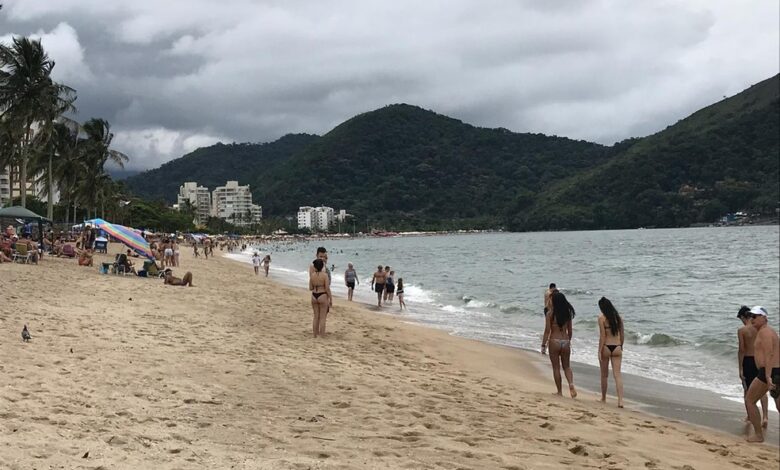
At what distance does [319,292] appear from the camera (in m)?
10.1

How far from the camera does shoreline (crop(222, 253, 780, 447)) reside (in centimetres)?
716

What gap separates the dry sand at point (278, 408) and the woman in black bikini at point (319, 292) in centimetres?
33

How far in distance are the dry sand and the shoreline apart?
1.43 ft

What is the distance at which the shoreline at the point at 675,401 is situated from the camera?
7158 mm

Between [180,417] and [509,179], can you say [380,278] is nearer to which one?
[180,417]

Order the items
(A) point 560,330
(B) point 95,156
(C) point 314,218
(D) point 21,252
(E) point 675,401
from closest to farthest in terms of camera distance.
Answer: (A) point 560,330
(E) point 675,401
(D) point 21,252
(B) point 95,156
(C) point 314,218

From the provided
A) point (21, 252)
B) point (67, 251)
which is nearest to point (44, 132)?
point (67, 251)

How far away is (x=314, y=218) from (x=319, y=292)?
181m

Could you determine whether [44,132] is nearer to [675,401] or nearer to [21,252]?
[21,252]

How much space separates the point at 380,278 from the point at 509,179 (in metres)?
178

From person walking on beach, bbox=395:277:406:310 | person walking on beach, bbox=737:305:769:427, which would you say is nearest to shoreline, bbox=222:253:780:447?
person walking on beach, bbox=737:305:769:427

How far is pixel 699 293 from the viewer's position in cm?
2603

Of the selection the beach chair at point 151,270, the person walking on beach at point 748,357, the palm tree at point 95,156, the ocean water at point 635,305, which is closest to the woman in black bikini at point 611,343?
the person walking on beach at point 748,357

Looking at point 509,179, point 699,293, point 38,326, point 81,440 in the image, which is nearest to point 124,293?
point 38,326
